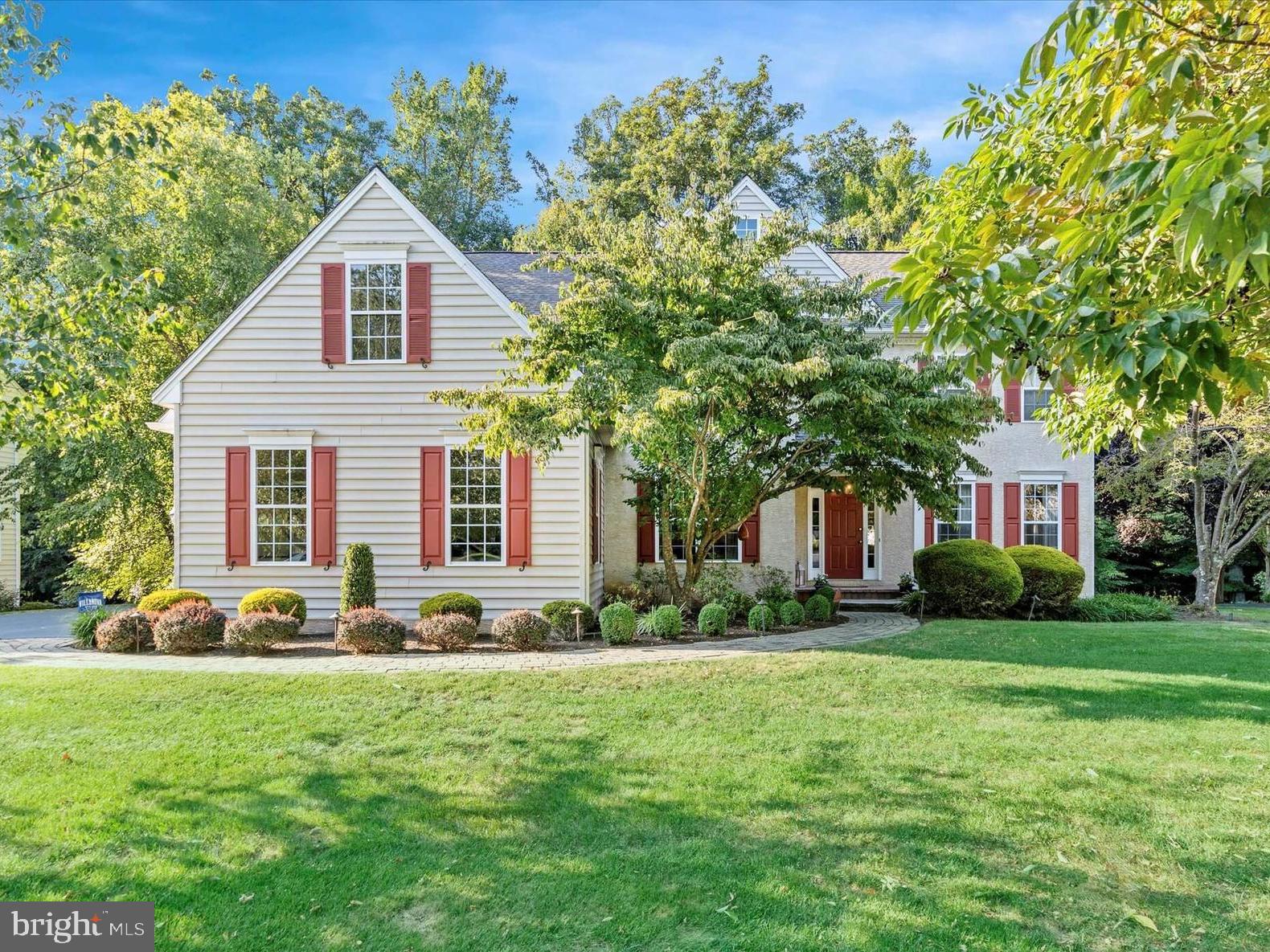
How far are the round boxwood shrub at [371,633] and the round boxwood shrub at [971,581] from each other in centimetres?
973

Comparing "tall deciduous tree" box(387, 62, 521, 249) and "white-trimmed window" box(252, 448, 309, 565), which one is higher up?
"tall deciduous tree" box(387, 62, 521, 249)

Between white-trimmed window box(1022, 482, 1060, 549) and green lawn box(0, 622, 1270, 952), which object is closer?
green lawn box(0, 622, 1270, 952)

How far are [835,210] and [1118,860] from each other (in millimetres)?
30807

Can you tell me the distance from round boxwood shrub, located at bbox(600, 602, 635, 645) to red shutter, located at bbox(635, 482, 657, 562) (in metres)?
5.11

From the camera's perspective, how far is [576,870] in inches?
153

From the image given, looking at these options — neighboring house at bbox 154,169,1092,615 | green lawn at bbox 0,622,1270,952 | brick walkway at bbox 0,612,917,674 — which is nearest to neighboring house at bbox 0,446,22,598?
brick walkway at bbox 0,612,917,674

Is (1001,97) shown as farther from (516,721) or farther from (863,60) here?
(516,721)

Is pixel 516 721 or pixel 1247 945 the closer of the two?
pixel 1247 945

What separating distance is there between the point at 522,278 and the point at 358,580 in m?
7.16

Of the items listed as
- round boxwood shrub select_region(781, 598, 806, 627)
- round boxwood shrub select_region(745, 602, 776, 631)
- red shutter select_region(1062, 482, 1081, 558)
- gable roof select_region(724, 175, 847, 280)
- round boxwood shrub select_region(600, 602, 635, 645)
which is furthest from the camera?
gable roof select_region(724, 175, 847, 280)

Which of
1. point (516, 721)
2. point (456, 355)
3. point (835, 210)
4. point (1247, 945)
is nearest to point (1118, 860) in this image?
point (1247, 945)

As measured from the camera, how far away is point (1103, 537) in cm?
2150

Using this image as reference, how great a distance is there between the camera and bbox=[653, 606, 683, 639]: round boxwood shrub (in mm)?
10656

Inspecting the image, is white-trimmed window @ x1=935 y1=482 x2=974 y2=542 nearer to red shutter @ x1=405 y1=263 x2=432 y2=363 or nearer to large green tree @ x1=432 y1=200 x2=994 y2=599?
large green tree @ x1=432 y1=200 x2=994 y2=599
